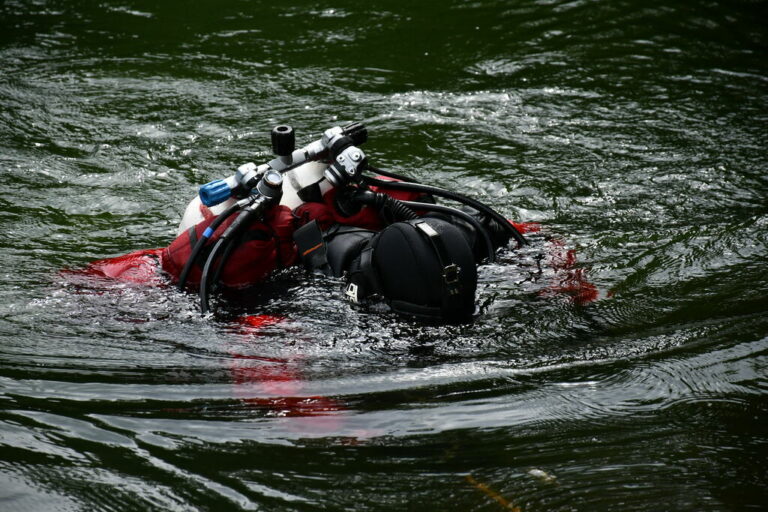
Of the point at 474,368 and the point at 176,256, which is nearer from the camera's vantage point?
the point at 474,368

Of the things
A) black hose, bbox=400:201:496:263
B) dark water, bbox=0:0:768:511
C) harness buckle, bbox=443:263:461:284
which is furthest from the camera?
black hose, bbox=400:201:496:263

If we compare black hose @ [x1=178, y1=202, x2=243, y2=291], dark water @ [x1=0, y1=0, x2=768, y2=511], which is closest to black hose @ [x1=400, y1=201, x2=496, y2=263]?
dark water @ [x1=0, y1=0, x2=768, y2=511]

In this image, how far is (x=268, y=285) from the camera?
12.9ft

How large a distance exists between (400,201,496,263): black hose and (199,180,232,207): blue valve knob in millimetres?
842

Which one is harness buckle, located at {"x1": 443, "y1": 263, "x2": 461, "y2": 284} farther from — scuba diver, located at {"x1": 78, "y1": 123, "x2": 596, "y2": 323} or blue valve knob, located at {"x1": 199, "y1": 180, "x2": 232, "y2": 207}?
blue valve knob, located at {"x1": 199, "y1": 180, "x2": 232, "y2": 207}

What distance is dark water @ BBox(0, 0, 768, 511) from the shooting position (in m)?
2.84

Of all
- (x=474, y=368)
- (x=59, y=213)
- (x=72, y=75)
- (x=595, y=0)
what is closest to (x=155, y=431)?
(x=474, y=368)

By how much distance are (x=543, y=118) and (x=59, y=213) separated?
11.6ft

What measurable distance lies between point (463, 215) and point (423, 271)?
23.7 inches

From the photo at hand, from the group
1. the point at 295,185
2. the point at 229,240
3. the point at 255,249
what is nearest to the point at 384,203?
the point at 295,185

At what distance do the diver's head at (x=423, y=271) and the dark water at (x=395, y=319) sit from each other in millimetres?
127

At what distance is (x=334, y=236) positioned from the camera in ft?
12.9

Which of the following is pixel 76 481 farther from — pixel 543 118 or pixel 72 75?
pixel 72 75

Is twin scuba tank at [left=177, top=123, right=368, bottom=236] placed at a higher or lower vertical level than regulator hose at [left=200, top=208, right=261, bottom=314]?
higher
